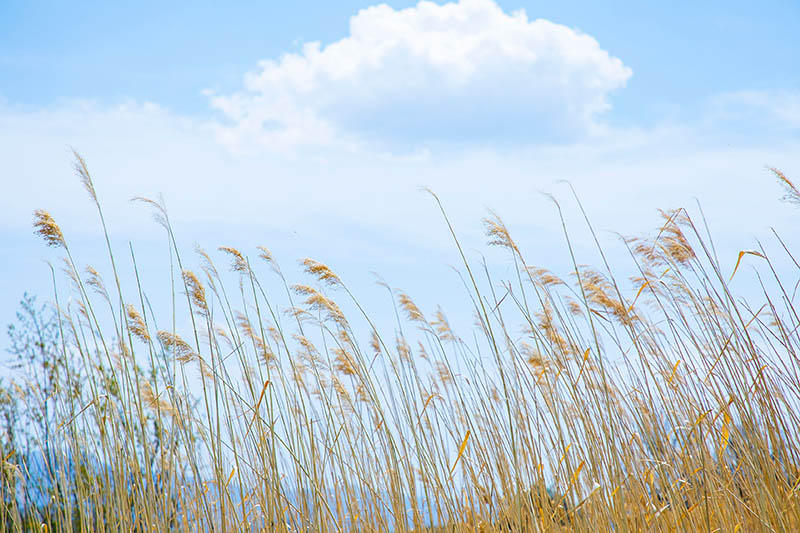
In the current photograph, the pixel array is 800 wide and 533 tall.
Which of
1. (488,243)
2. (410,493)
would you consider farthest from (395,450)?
(488,243)

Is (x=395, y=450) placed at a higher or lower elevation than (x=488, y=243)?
lower

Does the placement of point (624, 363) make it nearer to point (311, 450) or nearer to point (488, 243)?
point (488, 243)

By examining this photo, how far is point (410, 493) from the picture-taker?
2.47m

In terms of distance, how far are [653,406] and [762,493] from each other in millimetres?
638

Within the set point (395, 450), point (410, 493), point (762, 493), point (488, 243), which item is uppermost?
point (488, 243)

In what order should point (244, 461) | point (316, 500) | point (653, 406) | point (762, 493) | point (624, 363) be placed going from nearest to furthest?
point (762, 493) < point (316, 500) < point (244, 461) < point (653, 406) < point (624, 363)

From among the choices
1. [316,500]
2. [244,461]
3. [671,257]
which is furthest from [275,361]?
[671,257]

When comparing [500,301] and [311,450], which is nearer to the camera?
[311,450]

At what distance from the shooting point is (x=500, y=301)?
2621 millimetres

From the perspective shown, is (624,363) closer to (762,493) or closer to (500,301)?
(500,301)

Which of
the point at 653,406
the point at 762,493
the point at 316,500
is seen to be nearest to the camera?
the point at 762,493

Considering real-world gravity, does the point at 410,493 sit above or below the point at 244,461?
below

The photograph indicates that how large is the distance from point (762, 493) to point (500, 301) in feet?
3.58

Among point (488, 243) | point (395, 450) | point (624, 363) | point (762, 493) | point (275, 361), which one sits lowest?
point (762, 493)
